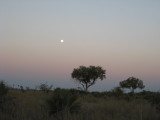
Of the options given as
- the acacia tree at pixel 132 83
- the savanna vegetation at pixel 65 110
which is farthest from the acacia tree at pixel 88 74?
the savanna vegetation at pixel 65 110

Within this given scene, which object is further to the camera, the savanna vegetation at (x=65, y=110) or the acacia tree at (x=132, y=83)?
the acacia tree at (x=132, y=83)

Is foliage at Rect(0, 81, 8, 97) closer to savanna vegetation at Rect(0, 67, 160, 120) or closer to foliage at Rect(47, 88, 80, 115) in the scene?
savanna vegetation at Rect(0, 67, 160, 120)

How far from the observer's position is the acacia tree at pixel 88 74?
223ft

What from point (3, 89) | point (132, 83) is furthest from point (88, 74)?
point (3, 89)

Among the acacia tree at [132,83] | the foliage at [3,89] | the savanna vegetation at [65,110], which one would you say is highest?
the acacia tree at [132,83]

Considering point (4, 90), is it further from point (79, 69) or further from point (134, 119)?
point (79, 69)

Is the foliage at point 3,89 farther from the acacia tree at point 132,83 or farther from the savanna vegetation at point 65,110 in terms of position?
the acacia tree at point 132,83

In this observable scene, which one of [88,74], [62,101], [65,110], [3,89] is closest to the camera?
[65,110]

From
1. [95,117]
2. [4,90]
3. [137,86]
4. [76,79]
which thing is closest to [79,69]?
[76,79]

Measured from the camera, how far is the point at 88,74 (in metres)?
67.8

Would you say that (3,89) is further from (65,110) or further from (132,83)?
(132,83)

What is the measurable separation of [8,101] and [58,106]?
12.0 feet

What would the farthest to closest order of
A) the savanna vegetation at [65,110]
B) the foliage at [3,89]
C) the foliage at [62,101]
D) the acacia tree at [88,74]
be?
the acacia tree at [88,74] < the foliage at [3,89] < the foliage at [62,101] < the savanna vegetation at [65,110]

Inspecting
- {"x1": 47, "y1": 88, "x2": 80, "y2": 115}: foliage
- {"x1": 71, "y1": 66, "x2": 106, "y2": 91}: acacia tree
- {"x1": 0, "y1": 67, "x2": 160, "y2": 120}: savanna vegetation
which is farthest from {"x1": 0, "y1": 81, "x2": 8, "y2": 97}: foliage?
{"x1": 71, "y1": 66, "x2": 106, "y2": 91}: acacia tree
